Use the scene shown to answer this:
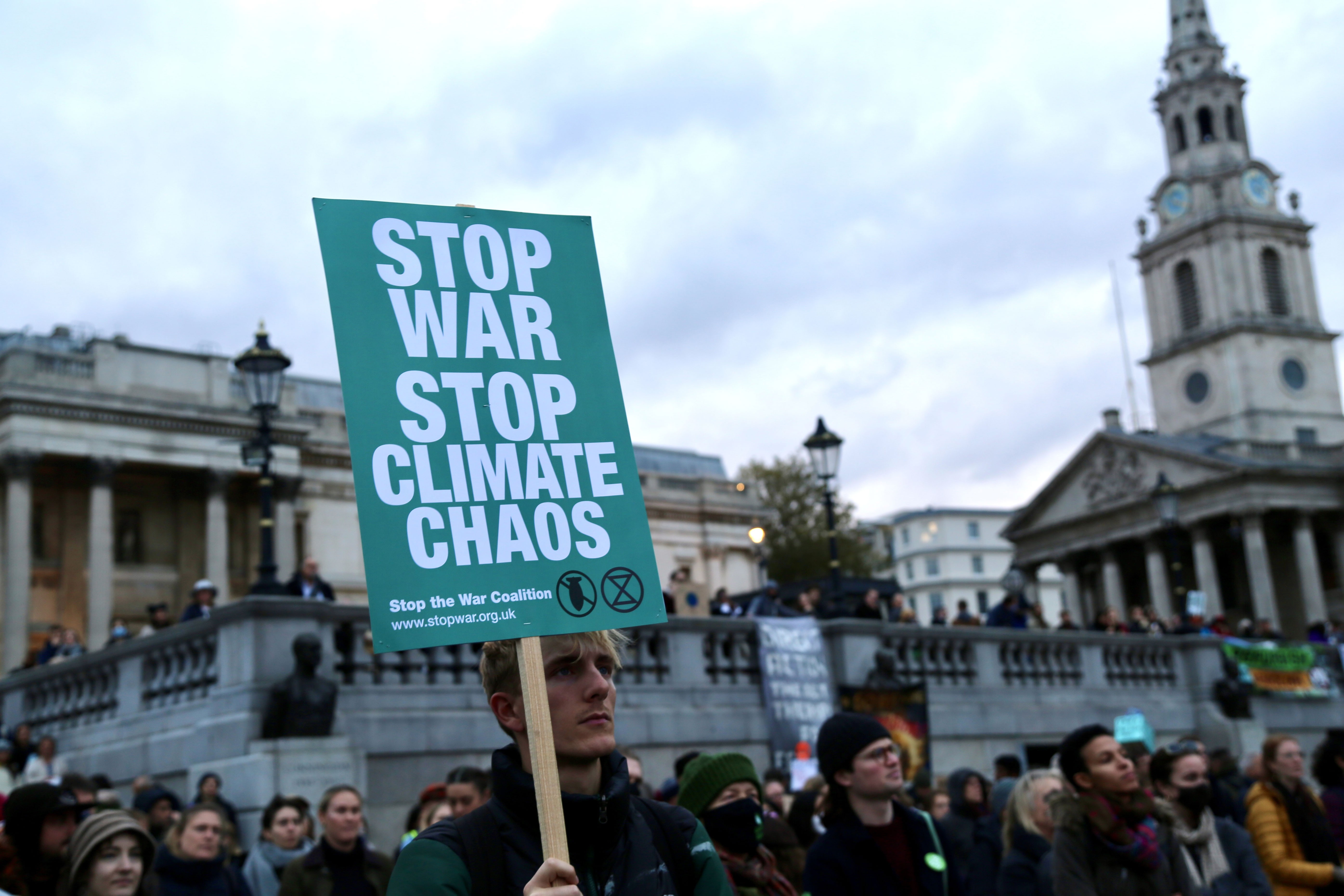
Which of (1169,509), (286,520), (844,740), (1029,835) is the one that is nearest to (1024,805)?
(1029,835)

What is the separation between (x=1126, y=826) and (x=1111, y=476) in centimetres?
7751

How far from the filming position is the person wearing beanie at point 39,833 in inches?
225

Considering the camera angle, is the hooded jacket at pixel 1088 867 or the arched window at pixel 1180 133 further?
the arched window at pixel 1180 133

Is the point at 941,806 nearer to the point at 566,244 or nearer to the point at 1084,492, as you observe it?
the point at 566,244

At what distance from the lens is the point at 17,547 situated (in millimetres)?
48000

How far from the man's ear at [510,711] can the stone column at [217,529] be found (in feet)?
169

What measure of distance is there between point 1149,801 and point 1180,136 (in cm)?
8962

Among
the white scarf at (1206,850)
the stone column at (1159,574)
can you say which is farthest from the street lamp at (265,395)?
the stone column at (1159,574)

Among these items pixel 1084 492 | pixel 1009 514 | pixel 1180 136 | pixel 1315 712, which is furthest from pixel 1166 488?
pixel 1009 514

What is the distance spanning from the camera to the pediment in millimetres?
73875

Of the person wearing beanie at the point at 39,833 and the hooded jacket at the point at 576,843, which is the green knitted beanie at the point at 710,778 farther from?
the person wearing beanie at the point at 39,833

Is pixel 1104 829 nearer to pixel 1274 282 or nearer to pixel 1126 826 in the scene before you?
pixel 1126 826

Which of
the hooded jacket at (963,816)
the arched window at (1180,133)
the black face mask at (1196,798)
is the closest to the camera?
the black face mask at (1196,798)

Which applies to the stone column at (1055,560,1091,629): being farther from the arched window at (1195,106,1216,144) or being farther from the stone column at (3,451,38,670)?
the stone column at (3,451,38,670)
